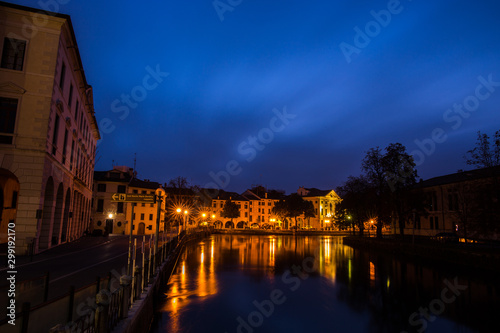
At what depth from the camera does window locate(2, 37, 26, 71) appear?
17.3 meters

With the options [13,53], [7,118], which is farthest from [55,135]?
[13,53]

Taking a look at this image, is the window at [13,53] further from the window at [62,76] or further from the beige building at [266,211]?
the beige building at [266,211]

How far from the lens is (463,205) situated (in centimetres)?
3036

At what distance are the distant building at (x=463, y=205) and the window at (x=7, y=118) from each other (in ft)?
102

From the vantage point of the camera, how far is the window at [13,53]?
1733cm

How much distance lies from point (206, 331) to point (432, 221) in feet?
158

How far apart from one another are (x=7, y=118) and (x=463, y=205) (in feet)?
125

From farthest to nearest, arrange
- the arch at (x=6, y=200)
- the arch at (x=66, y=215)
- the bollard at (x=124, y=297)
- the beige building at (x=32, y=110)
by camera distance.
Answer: the arch at (x=66, y=215) < the arch at (x=6, y=200) < the beige building at (x=32, y=110) < the bollard at (x=124, y=297)

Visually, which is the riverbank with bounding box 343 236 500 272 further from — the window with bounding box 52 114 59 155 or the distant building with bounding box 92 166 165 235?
the distant building with bounding box 92 166 165 235

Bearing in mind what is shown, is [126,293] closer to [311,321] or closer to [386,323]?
[311,321]

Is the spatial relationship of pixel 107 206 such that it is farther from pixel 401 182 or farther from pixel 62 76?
pixel 401 182

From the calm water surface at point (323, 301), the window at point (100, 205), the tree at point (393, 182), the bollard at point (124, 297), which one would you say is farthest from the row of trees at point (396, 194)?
the window at point (100, 205)

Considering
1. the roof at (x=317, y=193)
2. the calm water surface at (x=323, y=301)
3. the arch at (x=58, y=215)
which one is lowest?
the calm water surface at (x=323, y=301)

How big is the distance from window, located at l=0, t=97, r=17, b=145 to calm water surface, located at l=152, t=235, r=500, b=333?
12047mm
